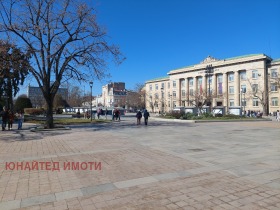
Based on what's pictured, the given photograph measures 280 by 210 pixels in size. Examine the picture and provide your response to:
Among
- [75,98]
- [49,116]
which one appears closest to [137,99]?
[75,98]

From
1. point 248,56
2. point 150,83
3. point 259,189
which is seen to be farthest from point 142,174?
point 150,83

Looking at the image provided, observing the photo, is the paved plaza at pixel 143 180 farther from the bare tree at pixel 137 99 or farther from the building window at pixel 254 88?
the bare tree at pixel 137 99

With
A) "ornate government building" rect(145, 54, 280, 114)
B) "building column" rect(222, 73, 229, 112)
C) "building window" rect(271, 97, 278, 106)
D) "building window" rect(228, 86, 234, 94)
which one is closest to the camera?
"ornate government building" rect(145, 54, 280, 114)

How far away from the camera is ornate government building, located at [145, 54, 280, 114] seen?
7169 cm

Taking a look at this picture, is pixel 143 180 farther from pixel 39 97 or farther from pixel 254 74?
pixel 39 97

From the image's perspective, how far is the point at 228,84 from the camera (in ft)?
276

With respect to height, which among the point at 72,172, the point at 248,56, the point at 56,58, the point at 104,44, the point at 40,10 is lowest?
the point at 72,172

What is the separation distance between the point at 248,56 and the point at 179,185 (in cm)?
8186

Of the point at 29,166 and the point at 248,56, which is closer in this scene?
the point at 29,166

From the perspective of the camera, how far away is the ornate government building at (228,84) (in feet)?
235

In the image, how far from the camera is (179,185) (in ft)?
18.2

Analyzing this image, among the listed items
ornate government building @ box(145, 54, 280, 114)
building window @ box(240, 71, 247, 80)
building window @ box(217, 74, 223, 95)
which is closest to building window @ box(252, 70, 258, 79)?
ornate government building @ box(145, 54, 280, 114)

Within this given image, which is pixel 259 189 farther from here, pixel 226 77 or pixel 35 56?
pixel 226 77

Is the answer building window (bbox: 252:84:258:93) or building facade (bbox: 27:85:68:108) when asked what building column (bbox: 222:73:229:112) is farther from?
building facade (bbox: 27:85:68:108)
